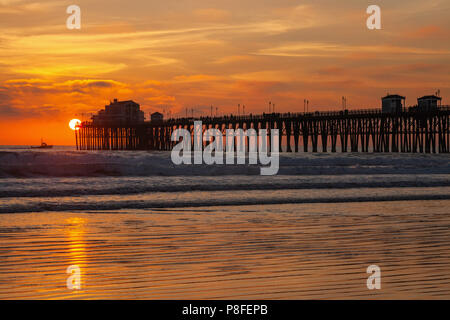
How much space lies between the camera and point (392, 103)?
7575 cm

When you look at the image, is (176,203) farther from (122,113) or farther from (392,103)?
(122,113)

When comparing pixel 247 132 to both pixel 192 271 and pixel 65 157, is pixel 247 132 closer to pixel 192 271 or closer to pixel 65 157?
pixel 65 157

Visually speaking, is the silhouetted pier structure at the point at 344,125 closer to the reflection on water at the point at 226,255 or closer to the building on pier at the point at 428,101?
the building on pier at the point at 428,101

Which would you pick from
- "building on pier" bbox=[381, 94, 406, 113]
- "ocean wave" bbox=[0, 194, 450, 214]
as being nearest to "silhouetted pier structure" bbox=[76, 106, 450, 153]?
"building on pier" bbox=[381, 94, 406, 113]

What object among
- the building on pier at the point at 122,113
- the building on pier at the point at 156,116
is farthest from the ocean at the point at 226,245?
the building on pier at the point at 122,113

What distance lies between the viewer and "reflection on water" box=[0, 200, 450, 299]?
620 centimetres

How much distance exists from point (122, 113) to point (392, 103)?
2747 inches

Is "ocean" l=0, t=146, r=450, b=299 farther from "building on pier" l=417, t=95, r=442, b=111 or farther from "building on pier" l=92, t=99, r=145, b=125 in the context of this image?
"building on pier" l=92, t=99, r=145, b=125

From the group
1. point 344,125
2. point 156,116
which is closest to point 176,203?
point 344,125

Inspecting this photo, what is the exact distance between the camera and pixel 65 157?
41.4 m

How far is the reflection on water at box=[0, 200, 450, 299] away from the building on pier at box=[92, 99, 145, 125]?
117635 millimetres
